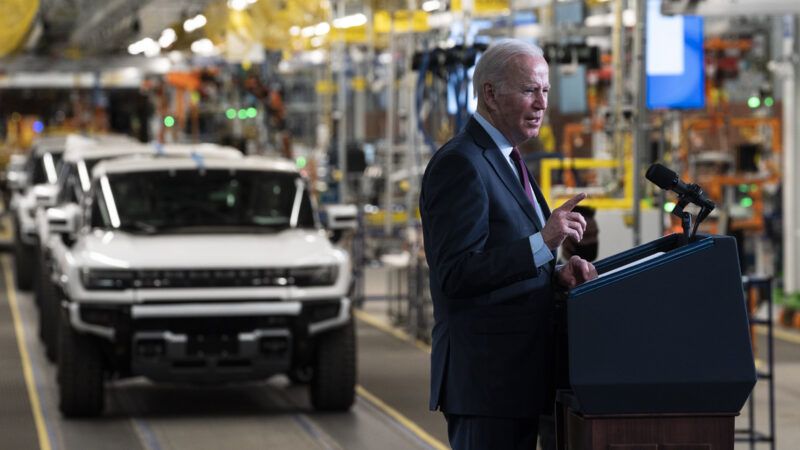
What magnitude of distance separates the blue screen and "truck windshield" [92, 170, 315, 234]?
256cm

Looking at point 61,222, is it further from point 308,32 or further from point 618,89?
point 308,32

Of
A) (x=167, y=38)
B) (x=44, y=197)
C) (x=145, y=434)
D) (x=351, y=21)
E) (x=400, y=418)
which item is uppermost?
(x=351, y=21)

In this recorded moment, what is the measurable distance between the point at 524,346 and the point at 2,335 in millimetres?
13204

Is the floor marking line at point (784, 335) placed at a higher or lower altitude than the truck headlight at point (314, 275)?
lower

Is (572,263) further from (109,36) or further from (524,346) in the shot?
(109,36)

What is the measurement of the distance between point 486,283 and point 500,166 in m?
0.34

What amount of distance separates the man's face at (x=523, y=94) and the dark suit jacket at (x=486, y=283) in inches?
3.6

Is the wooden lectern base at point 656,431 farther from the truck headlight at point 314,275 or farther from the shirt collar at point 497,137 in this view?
the truck headlight at point 314,275

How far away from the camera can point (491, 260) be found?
4.20 metres

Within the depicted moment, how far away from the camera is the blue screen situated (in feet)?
37.7

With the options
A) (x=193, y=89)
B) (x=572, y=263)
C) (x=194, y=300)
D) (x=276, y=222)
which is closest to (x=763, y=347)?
(x=276, y=222)

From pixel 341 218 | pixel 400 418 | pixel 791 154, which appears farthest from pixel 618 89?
pixel 791 154

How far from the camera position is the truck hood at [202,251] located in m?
11.0

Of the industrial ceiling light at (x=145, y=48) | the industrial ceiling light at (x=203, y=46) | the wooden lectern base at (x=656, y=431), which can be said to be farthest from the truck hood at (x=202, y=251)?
the industrial ceiling light at (x=145, y=48)
